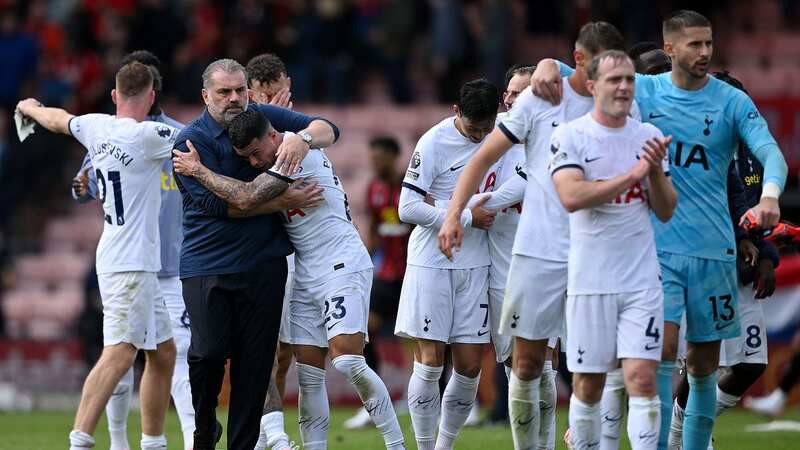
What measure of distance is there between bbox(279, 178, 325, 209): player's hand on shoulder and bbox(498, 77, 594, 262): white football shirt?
1.33 m

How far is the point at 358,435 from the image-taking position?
44.2 ft

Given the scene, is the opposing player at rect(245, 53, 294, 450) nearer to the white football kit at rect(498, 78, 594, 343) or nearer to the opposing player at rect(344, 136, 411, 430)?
the white football kit at rect(498, 78, 594, 343)

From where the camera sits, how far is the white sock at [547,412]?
983 cm

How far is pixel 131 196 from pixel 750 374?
4.59m

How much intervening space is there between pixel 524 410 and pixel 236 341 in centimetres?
187

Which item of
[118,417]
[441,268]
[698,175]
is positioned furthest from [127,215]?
[698,175]

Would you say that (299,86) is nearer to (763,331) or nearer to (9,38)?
(9,38)

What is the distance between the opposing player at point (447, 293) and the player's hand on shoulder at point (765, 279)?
1.88 meters

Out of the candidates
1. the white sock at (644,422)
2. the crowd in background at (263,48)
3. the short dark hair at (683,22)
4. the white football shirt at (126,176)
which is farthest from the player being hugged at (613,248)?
the crowd in background at (263,48)

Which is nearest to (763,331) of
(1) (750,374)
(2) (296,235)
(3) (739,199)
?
(1) (750,374)

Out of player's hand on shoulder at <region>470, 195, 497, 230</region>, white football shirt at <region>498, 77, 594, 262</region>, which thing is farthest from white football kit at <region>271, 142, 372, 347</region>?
white football shirt at <region>498, 77, 594, 262</region>

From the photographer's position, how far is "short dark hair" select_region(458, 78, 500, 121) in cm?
992

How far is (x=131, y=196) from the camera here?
34.4 feet

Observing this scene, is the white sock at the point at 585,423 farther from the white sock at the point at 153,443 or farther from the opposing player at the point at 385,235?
the opposing player at the point at 385,235
